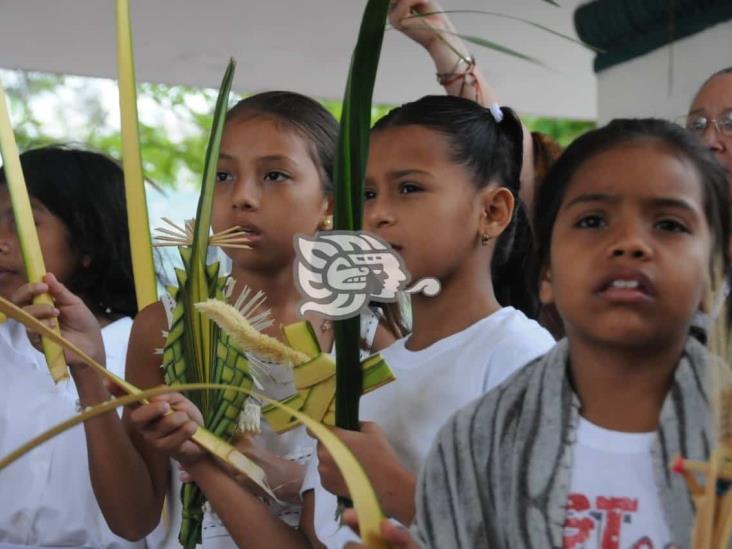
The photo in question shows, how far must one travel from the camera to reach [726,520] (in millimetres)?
627

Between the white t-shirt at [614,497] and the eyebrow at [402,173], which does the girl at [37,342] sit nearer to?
the eyebrow at [402,173]

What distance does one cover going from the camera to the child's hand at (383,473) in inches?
34.2

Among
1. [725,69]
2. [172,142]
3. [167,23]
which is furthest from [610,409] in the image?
[172,142]

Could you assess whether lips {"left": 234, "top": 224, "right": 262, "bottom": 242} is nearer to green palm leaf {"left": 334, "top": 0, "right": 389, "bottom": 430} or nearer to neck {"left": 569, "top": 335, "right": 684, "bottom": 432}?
green palm leaf {"left": 334, "top": 0, "right": 389, "bottom": 430}

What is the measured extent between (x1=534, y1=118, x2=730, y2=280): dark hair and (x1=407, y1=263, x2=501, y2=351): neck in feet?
0.53

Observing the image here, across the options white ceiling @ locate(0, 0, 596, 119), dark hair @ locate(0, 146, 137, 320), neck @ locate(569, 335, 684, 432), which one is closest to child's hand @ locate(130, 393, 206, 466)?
neck @ locate(569, 335, 684, 432)

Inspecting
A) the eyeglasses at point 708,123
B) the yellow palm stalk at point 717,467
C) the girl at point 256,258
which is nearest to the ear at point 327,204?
the girl at point 256,258

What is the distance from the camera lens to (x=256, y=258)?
46.5 inches

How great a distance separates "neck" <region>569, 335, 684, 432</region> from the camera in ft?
2.51

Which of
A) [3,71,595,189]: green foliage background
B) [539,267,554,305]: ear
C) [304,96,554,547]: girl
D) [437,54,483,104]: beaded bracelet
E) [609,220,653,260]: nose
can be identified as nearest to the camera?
[609,220,653,260]: nose

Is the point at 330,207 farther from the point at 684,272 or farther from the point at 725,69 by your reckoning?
the point at 684,272

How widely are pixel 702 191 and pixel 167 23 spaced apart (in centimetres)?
116

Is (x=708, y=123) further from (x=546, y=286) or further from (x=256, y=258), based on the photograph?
(x=256, y=258)

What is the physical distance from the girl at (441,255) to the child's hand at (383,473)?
0.01 m
